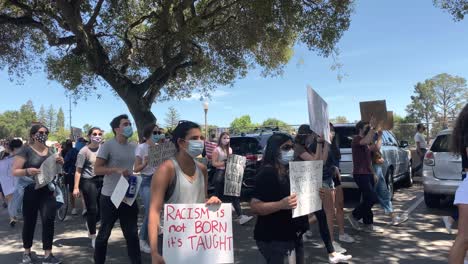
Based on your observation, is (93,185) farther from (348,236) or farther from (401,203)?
(401,203)

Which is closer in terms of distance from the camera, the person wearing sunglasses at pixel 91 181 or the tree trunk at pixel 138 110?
the person wearing sunglasses at pixel 91 181

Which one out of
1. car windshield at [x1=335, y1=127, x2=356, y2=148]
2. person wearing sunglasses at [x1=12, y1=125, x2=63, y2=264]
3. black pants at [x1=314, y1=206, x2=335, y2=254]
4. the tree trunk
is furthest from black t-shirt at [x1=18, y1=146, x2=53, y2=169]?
the tree trunk

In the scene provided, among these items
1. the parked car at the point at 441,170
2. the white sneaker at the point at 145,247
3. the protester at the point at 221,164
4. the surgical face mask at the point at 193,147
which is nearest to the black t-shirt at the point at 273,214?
the surgical face mask at the point at 193,147

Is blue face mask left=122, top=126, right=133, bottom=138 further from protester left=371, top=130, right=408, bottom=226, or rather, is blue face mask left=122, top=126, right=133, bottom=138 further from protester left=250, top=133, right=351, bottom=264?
protester left=371, top=130, right=408, bottom=226

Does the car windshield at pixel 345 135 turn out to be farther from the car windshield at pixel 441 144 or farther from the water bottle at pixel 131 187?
the water bottle at pixel 131 187

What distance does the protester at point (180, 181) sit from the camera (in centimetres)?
286

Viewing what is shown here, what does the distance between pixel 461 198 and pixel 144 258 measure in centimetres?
448

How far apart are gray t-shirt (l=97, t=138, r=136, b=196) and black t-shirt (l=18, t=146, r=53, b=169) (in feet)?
3.99

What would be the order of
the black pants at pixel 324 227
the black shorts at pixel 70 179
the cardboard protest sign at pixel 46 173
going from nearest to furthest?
the black pants at pixel 324 227
the cardboard protest sign at pixel 46 173
the black shorts at pixel 70 179

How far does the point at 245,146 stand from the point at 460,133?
7.79m

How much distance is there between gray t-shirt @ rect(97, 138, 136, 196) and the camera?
4742 millimetres

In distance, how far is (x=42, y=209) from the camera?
5.43 m

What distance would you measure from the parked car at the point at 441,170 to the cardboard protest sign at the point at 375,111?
79.2 inches

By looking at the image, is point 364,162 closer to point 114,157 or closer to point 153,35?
point 114,157
